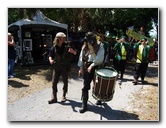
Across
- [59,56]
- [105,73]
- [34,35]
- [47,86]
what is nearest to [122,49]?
[47,86]

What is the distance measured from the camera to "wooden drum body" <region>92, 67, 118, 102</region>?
13.5 feet

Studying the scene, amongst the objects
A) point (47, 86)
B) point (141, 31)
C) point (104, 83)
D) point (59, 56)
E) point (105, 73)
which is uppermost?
point (141, 31)

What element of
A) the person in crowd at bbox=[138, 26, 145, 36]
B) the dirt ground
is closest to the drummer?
the dirt ground

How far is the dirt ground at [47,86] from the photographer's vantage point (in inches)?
183

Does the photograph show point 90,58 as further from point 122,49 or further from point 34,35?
point 34,35

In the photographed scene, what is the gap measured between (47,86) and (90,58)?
201cm

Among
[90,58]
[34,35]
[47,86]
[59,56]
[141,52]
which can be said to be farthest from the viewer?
[34,35]

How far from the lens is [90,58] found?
14.3 feet

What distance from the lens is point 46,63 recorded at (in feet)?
28.9

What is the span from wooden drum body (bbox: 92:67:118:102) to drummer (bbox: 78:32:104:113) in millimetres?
162

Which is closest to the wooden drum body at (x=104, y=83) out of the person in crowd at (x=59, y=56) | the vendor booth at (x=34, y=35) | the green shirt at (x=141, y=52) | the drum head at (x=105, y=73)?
the drum head at (x=105, y=73)

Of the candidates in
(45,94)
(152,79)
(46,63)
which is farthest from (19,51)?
(152,79)
